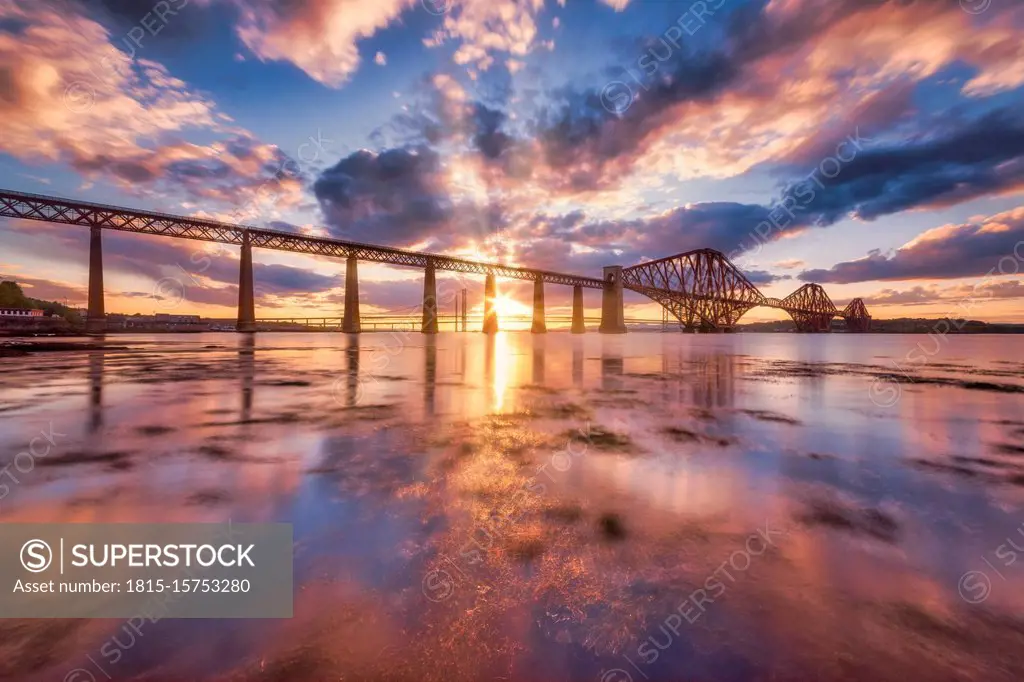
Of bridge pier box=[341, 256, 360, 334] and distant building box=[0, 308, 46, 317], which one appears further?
bridge pier box=[341, 256, 360, 334]

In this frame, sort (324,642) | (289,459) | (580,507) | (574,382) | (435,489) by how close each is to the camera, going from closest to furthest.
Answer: (324,642) → (580,507) → (435,489) → (289,459) → (574,382)

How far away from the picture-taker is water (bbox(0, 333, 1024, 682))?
1.99 metres

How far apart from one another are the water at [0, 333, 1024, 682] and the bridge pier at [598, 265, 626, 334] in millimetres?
113279

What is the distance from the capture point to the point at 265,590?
8.59ft

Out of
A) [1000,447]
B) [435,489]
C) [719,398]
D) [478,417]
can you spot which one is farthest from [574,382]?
[435,489]

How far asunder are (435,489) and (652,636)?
2.53m

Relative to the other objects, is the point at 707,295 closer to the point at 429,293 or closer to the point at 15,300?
the point at 429,293

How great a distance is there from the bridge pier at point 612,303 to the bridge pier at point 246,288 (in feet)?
284

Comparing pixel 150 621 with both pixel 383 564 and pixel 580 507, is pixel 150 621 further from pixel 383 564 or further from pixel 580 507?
pixel 580 507

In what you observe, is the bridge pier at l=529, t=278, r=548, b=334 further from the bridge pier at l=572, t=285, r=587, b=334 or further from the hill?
the hill
